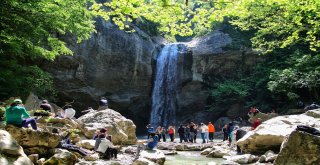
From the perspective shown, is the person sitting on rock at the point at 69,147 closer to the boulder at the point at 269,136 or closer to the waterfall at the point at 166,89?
the boulder at the point at 269,136

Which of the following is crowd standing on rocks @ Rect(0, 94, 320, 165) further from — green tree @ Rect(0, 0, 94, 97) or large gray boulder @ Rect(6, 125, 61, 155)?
green tree @ Rect(0, 0, 94, 97)

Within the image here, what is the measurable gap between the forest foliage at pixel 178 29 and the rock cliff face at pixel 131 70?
6.07 ft

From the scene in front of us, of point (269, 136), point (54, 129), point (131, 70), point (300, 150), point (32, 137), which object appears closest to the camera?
point (300, 150)

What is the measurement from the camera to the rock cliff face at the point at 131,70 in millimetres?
27219

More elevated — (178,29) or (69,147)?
(178,29)

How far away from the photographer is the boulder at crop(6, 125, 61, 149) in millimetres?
8205

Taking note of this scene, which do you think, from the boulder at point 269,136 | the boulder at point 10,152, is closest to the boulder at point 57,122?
the boulder at point 10,152

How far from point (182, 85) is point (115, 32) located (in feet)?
28.4

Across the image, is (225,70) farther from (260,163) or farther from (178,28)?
(178,28)

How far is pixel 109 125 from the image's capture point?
1461cm

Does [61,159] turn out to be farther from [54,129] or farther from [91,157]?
[54,129]

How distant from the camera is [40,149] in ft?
28.9

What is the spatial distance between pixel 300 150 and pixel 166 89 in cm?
2351

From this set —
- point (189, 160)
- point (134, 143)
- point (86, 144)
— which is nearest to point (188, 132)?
point (134, 143)
